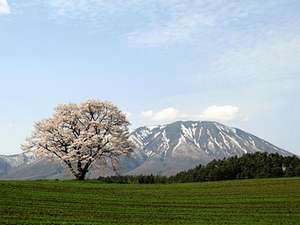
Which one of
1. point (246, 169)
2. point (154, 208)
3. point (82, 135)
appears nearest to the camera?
point (154, 208)

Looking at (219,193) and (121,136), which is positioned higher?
(121,136)

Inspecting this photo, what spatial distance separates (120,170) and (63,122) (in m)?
13.4

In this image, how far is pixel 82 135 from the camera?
278 feet

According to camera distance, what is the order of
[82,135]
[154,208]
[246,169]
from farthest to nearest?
[246,169] < [82,135] < [154,208]

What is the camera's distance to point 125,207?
38.4m

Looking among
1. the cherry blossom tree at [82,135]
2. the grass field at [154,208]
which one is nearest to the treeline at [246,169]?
the cherry blossom tree at [82,135]

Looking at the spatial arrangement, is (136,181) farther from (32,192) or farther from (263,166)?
(32,192)

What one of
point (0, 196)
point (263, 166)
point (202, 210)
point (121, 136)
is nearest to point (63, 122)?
point (121, 136)

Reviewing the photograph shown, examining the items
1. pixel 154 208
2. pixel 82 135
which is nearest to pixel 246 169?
pixel 82 135

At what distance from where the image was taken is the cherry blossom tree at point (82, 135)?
277 ft

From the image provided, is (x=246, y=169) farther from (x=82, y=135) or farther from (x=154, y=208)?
(x=154, y=208)

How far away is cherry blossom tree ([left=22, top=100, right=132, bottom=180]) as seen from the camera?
84.4 metres

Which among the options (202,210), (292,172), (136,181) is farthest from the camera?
(292,172)

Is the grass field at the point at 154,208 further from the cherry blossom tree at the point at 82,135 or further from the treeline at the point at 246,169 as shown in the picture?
the treeline at the point at 246,169
